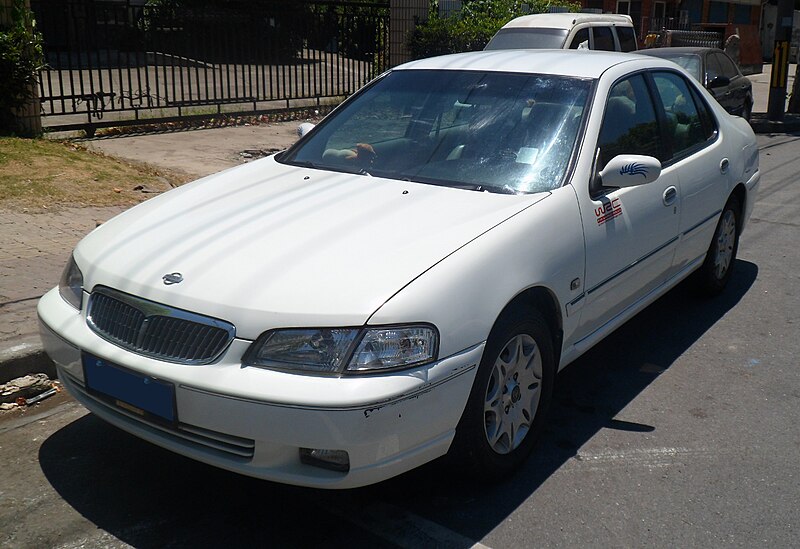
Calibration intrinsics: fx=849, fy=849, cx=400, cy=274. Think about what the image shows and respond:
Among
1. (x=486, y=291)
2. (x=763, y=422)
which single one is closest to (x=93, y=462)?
(x=486, y=291)

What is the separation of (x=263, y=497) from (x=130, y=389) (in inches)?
28.6

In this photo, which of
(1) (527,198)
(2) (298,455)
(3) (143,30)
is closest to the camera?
(2) (298,455)

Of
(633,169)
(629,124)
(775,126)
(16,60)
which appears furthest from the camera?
(775,126)

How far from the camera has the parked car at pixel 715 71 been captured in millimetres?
11531

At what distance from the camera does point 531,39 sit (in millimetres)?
13000

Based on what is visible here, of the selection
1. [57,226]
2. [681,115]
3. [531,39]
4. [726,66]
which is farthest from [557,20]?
[57,226]

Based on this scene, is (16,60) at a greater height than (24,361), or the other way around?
(16,60)

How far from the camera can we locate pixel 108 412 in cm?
322

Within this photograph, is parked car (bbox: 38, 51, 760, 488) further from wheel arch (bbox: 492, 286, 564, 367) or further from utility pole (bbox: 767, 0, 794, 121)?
utility pole (bbox: 767, 0, 794, 121)

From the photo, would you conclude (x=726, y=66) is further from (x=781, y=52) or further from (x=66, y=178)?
(x=66, y=178)

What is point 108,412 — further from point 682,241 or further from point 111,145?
point 111,145

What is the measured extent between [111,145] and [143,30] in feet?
7.66

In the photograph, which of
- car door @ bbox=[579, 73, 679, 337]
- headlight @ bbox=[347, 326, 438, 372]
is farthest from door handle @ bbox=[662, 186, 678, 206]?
headlight @ bbox=[347, 326, 438, 372]

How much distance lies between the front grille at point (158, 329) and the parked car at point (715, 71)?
366 inches
